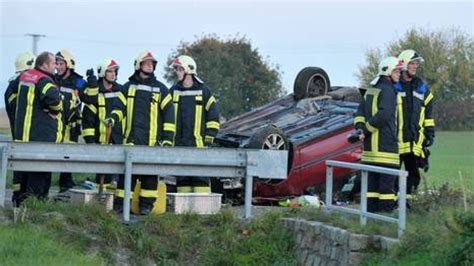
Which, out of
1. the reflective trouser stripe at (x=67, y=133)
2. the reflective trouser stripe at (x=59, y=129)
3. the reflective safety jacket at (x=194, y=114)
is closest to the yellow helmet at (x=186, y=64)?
the reflective safety jacket at (x=194, y=114)

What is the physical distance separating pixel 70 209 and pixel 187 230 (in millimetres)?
1336

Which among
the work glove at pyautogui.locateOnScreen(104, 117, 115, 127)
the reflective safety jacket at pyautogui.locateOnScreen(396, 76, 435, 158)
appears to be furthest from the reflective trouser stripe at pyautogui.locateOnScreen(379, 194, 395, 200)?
the work glove at pyautogui.locateOnScreen(104, 117, 115, 127)

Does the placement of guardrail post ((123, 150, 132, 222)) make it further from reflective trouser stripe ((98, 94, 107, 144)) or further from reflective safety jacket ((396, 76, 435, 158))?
reflective safety jacket ((396, 76, 435, 158))

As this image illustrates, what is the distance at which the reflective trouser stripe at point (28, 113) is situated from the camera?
1141 cm

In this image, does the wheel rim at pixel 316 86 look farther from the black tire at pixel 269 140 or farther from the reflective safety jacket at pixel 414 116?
the reflective safety jacket at pixel 414 116

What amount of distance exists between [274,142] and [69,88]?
2.95 meters

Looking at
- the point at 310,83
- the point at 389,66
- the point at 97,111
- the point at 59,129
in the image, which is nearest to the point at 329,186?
the point at 389,66

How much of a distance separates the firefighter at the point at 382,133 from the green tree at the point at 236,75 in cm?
3963

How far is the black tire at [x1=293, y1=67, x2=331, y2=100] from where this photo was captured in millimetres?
15469

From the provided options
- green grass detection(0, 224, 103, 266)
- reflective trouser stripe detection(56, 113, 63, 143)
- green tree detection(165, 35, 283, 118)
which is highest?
green tree detection(165, 35, 283, 118)

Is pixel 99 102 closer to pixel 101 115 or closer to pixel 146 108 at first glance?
pixel 101 115

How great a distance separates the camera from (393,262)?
8.88 metres

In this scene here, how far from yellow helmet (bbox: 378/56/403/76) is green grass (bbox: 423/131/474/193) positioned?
380cm

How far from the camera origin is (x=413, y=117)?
12.2m
